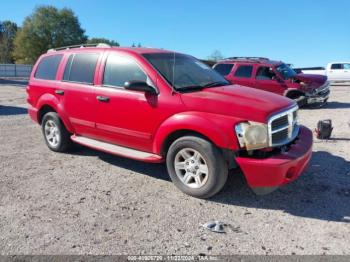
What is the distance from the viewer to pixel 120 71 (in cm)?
572

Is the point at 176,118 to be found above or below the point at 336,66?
below

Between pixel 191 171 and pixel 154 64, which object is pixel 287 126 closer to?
pixel 191 171

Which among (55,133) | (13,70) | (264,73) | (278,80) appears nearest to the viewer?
(55,133)

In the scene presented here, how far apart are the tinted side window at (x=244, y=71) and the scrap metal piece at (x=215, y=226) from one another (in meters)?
10.1

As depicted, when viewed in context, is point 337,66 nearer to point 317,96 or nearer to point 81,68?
point 317,96

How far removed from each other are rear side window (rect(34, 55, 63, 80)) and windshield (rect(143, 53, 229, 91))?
7.38 feet

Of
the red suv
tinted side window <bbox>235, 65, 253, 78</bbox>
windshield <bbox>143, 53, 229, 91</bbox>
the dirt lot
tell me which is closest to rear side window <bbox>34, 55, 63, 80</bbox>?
the red suv

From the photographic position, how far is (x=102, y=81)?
5895 millimetres

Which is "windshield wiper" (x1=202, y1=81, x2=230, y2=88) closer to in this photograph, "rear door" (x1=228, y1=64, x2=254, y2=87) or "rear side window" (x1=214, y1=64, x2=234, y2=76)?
"rear door" (x1=228, y1=64, x2=254, y2=87)

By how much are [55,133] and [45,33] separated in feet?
232

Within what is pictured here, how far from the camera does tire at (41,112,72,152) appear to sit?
6.79 metres

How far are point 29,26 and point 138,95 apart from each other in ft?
243

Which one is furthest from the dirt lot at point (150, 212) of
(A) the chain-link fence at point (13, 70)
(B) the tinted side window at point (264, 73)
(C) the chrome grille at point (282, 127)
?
(A) the chain-link fence at point (13, 70)

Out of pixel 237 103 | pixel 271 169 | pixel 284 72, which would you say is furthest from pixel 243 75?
pixel 271 169
